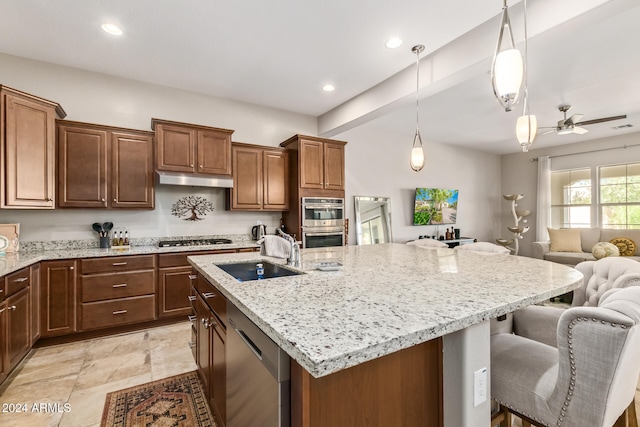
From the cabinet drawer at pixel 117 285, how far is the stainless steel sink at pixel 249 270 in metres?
1.75

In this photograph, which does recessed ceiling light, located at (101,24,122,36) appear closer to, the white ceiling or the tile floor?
the white ceiling

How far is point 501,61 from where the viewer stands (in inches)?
61.8

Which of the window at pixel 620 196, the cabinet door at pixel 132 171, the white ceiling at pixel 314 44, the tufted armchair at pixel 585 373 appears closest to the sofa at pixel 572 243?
the window at pixel 620 196

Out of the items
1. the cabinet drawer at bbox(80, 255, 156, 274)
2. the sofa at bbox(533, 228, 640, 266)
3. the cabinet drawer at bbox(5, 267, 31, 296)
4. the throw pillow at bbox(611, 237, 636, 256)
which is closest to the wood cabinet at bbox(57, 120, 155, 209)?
the cabinet drawer at bbox(80, 255, 156, 274)

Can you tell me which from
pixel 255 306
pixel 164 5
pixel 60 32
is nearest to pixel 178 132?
pixel 60 32

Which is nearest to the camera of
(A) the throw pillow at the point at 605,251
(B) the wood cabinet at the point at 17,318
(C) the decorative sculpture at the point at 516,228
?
(B) the wood cabinet at the point at 17,318

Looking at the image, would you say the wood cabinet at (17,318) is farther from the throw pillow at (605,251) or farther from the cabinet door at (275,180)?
the throw pillow at (605,251)

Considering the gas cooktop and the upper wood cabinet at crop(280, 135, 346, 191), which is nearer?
the gas cooktop

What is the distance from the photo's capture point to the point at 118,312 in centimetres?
316

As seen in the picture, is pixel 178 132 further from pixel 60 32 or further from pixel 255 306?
pixel 255 306

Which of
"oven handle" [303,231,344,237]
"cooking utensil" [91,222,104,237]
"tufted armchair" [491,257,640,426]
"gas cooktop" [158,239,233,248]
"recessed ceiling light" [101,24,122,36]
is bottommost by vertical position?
"tufted armchair" [491,257,640,426]

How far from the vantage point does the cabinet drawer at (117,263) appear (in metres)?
3.02

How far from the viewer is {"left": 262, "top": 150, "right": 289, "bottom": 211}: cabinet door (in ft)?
14.2

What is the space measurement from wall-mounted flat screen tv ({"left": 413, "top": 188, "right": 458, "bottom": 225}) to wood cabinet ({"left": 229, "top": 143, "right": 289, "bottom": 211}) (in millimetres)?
3057
